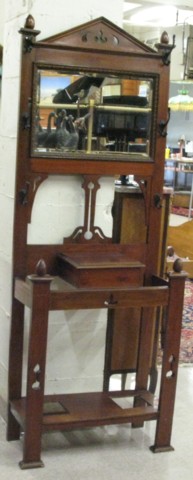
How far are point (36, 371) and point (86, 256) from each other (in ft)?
1.82

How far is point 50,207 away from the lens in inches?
120

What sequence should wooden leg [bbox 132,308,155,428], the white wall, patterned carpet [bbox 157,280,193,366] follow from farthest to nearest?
patterned carpet [bbox 157,280,193,366]
wooden leg [bbox 132,308,155,428]
the white wall

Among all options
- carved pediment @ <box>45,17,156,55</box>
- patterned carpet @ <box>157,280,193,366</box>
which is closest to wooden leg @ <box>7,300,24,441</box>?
carved pediment @ <box>45,17,156,55</box>

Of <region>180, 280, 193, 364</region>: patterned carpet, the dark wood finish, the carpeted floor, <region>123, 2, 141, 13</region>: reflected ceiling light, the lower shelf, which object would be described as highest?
<region>123, 2, 141, 13</region>: reflected ceiling light

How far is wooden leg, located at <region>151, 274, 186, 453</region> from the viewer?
2.89 metres

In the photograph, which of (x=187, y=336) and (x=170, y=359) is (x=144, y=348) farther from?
(x=187, y=336)

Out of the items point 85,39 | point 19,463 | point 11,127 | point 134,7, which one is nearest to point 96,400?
point 19,463

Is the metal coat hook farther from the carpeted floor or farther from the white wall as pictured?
the carpeted floor

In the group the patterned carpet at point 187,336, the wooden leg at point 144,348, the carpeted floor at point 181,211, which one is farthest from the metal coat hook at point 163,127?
the carpeted floor at point 181,211

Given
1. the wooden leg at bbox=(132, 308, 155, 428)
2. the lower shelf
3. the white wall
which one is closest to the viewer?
the lower shelf

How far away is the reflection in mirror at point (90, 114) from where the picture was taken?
113 inches

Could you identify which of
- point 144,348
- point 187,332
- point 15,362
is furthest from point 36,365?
point 187,332

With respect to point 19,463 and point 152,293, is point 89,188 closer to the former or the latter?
point 152,293

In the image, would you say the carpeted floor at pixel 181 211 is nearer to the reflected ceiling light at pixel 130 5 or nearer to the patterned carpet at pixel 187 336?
the reflected ceiling light at pixel 130 5
